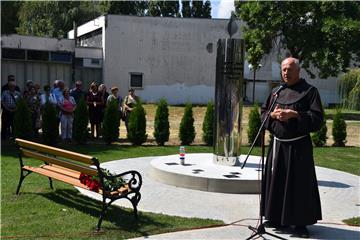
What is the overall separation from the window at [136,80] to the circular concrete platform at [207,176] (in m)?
25.2

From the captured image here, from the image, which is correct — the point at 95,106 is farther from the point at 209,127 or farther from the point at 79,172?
the point at 79,172

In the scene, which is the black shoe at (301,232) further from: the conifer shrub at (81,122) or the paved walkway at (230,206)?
the conifer shrub at (81,122)

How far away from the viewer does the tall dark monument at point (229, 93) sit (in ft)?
28.7

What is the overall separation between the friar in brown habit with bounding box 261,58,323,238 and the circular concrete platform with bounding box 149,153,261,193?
2.06m

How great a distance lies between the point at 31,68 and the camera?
32.6m

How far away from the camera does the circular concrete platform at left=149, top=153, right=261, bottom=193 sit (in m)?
7.75

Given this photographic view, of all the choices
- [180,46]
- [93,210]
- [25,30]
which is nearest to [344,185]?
[93,210]

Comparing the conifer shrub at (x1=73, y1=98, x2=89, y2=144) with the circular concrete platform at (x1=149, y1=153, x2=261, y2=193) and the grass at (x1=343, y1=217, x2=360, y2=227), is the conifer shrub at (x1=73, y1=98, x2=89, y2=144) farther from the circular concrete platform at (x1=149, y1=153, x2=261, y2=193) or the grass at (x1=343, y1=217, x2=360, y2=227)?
the grass at (x1=343, y1=217, x2=360, y2=227)

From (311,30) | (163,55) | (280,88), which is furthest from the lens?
(163,55)

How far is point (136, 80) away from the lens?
34281 millimetres

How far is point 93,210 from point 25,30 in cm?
4906

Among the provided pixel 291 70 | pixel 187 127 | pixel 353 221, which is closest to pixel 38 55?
pixel 187 127

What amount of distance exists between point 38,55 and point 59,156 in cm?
2811

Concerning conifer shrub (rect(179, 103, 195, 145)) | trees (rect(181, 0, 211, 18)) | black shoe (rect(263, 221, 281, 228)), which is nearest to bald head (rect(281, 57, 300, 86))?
black shoe (rect(263, 221, 281, 228))
